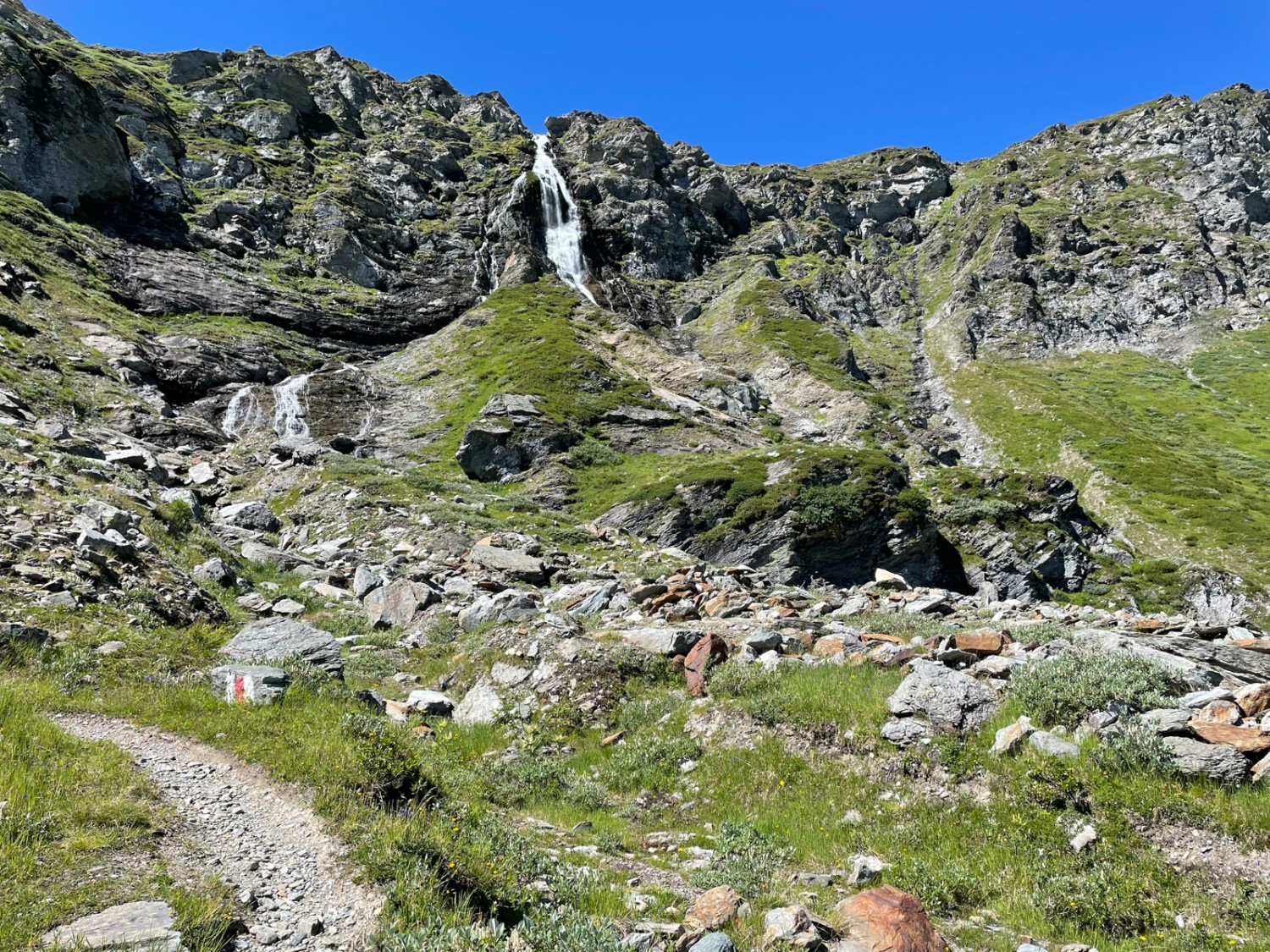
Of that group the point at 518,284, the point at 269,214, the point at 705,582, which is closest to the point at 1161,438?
the point at 518,284

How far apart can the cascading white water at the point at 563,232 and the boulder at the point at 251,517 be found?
2682 inches

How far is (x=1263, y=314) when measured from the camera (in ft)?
426

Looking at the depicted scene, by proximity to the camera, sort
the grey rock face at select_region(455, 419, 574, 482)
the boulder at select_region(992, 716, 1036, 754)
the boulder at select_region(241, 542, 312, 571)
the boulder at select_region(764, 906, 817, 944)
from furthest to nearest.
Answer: the grey rock face at select_region(455, 419, 574, 482) < the boulder at select_region(241, 542, 312, 571) < the boulder at select_region(992, 716, 1036, 754) < the boulder at select_region(764, 906, 817, 944)

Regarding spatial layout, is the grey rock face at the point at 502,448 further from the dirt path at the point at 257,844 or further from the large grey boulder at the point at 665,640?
the dirt path at the point at 257,844

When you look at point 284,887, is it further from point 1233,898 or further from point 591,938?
point 1233,898

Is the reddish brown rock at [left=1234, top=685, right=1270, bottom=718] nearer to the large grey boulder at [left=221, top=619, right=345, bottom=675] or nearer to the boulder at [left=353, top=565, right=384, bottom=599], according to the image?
the large grey boulder at [left=221, top=619, right=345, bottom=675]

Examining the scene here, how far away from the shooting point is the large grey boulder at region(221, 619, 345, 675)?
11188 mm

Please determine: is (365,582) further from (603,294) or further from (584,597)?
(603,294)

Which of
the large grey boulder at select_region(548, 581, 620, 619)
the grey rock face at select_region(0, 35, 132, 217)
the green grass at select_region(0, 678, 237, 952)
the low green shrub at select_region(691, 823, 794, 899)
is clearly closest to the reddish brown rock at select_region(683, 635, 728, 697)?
the low green shrub at select_region(691, 823, 794, 899)

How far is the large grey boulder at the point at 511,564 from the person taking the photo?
19.9m

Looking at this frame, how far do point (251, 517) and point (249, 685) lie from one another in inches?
737

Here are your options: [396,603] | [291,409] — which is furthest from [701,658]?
[291,409]

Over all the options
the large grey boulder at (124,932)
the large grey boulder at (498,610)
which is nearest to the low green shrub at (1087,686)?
the large grey boulder at (124,932)

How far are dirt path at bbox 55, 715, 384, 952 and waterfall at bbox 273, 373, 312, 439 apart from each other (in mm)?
48162
